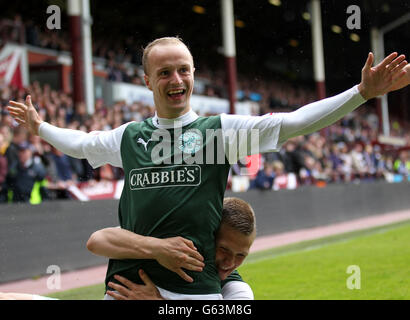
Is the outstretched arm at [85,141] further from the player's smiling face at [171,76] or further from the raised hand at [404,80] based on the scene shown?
the raised hand at [404,80]

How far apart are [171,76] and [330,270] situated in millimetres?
6070

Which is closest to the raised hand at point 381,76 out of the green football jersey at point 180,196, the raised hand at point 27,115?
the green football jersey at point 180,196

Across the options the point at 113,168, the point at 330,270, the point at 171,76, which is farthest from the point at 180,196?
the point at 113,168

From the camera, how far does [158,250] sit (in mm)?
2709

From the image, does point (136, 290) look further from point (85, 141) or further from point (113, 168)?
point (113, 168)

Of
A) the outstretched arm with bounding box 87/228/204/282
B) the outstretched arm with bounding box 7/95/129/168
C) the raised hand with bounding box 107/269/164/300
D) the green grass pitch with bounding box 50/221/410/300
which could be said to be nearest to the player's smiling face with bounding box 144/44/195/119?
the outstretched arm with bounding box 7/95/129/168

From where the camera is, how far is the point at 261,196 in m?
14.0

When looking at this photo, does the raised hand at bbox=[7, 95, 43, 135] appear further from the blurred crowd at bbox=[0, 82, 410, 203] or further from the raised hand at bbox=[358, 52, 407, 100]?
the blurred crowd at bbox=[0, 82, 410, 203]

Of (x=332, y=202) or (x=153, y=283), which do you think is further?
(x=332, y=202)

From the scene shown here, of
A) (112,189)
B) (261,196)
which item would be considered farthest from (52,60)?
(112,189)

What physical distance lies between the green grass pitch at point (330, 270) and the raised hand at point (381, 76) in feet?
5.86

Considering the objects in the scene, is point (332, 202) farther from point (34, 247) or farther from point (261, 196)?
point (34, 247)

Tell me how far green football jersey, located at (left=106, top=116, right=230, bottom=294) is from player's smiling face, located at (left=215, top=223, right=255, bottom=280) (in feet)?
0.13
